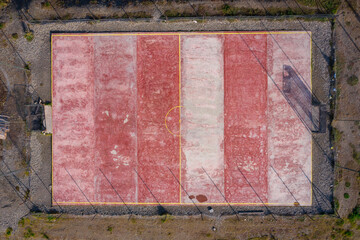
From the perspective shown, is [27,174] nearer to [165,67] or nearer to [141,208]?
[141,208]

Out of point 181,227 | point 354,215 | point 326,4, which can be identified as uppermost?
point 326,4

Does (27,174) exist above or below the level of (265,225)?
above

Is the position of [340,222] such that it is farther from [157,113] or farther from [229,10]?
[229,10]

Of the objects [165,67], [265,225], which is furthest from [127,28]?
[265,225]

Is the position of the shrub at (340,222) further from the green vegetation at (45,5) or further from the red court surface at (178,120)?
the green vegetation at (45,5)

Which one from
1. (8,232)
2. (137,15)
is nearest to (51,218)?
(8,232)
